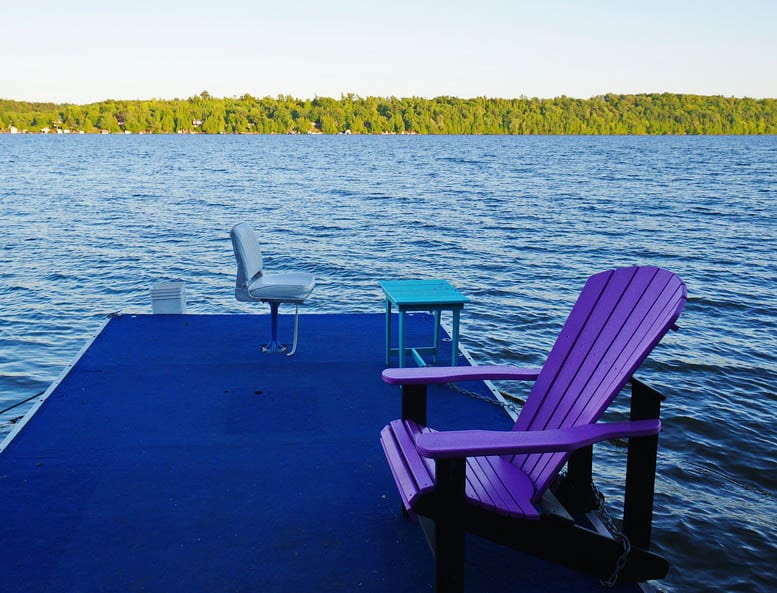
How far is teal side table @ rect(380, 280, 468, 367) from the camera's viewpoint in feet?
18.7

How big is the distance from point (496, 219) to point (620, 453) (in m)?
20.1

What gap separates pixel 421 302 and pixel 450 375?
200 centimetres

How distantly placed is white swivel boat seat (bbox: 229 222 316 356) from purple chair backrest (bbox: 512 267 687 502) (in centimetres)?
287

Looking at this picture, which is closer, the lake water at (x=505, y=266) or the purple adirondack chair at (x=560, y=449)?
the purple adirondack chair at (x=560, y=449)

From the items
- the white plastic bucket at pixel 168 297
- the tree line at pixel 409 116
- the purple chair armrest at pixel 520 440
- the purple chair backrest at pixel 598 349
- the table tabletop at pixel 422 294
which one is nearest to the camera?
the purple chair armrest at pixel 520 440

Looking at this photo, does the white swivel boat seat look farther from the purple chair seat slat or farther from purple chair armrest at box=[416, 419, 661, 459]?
purple chair armrest at box=[416, 419, 661, 459]

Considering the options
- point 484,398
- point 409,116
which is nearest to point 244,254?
point 484,398

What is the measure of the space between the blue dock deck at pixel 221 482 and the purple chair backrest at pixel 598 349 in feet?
2.03

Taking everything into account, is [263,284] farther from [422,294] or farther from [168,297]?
[168,297]

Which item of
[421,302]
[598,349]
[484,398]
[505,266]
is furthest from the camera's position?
[505,266]

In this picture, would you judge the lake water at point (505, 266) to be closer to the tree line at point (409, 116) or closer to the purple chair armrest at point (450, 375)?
the purple chair armrest at point (450, 375)

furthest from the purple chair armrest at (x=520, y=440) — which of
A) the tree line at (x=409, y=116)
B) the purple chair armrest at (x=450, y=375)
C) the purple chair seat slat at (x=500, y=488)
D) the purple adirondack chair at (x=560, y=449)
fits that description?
the tree line at (x=409, y=116)

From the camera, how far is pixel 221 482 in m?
4.07

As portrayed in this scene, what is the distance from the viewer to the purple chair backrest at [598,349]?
3.08m
